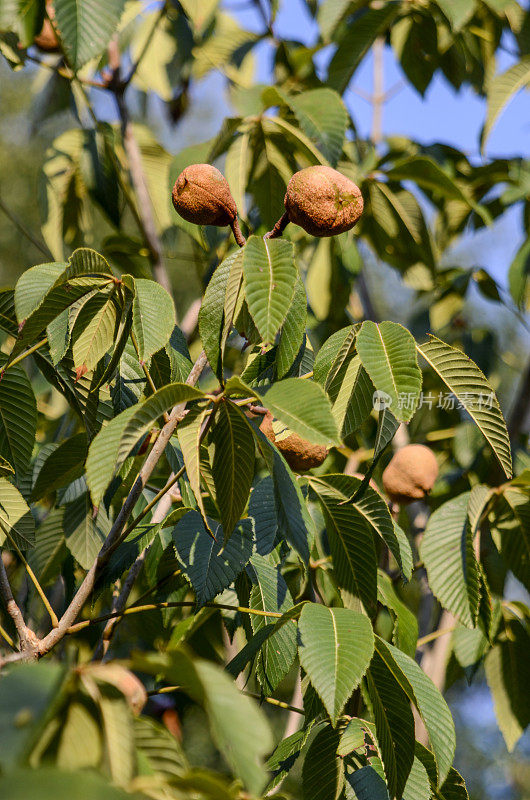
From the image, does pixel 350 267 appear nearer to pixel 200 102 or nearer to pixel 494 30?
pixel 494 30

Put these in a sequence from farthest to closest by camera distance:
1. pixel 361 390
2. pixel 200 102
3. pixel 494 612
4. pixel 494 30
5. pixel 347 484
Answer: pixel 200 102 < pixel 494 30 < pixel 494 612 < pixel 347 484 < pixel 361 390

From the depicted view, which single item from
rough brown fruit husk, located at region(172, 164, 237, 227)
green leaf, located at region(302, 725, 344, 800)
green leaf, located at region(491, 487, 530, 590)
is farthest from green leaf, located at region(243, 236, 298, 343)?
green leaf, located at region(491, 487, 530, 590)

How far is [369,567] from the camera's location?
0.85m

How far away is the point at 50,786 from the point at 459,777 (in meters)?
0.59

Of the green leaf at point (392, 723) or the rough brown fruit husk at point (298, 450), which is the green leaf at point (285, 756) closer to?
the green leaf at point (392, 723)

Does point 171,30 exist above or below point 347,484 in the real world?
above

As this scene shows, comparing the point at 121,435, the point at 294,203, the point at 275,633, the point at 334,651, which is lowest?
the point at 275,633

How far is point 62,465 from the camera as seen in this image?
880 millimetres

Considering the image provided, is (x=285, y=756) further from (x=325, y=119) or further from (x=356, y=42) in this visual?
(x=356, y=42)

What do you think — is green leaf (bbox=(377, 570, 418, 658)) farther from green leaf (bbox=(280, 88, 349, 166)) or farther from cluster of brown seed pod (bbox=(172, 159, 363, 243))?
green leaf (bbox=(280, 88, 349, 166))

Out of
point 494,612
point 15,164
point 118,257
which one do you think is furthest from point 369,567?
point 15,164

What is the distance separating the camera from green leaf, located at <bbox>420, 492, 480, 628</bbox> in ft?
3.07

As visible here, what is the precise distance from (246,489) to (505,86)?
1.19m

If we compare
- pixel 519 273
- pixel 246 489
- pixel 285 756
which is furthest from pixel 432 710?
pixel 519 273
